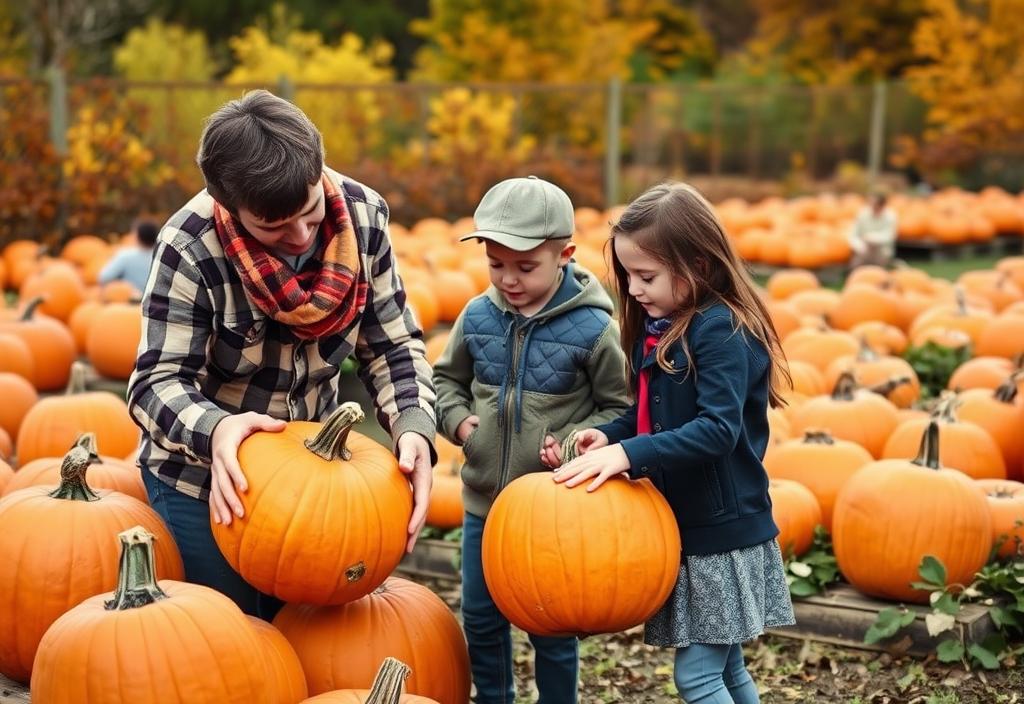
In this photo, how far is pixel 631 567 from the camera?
287 centimetres

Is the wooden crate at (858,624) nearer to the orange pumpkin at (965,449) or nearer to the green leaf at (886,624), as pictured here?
the green leaf at (886,624)

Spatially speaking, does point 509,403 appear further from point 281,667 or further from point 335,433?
point 281,667

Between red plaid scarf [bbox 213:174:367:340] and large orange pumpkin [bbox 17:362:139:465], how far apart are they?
261 cm

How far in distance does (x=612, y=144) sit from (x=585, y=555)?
566 inches

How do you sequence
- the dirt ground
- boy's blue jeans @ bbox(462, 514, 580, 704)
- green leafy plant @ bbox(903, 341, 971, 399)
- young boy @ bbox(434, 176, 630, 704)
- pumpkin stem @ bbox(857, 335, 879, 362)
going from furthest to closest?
1. green leafy plant @ bbox(903, 341, 971, 399)
2. pumpkin stem @ bbox(857, 335, 879, 362)
3. the dirt ground
4. boy's blue jeans @ bbox(462, 514, 580, 704)
5. young boy @ bbox(434, 176, 630, 704)

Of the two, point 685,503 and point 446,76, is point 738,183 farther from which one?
point 685,503

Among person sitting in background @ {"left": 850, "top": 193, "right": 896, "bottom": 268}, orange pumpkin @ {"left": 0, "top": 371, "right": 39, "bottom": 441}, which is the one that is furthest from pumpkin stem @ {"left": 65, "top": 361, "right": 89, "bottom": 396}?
person sitting in background @ {"left": 850, "top": 193, "right": 896, "bottom": 268}

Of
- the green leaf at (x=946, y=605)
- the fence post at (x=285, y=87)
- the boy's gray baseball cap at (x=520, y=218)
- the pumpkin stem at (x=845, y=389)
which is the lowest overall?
the green leaf at (x=946, y=605)

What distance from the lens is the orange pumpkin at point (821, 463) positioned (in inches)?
187

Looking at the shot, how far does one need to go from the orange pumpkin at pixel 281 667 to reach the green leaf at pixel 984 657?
2.12 m

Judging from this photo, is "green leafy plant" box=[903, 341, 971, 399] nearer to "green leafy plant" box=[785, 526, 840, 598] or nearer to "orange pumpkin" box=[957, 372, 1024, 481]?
"orange pumpkin" box=[957, 372, 1024, 481]

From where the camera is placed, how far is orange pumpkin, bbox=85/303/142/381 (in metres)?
7.44

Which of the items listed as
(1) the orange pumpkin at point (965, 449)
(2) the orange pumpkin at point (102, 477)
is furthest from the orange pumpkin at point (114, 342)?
(1) the orange pumpkin at point (965, 449)

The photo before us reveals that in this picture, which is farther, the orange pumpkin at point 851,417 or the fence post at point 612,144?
the fence post at point 612,144
